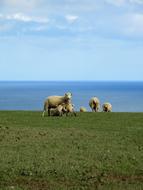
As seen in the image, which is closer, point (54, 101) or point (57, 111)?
point (57, 111)

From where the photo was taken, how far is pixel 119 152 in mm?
18375

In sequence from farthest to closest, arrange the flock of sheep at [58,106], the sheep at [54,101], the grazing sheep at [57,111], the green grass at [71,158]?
the sheep at [54,101] → the flock of sheep at [58,106] → the grazing sheep at [57,111] → the green grass at [71,158]

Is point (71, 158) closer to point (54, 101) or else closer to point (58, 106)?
point (58, 106)

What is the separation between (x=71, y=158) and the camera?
1708 cm

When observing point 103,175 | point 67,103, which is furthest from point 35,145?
point 67,103

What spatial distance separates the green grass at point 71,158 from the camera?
13820 mm

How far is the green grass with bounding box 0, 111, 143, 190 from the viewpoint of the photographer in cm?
1382

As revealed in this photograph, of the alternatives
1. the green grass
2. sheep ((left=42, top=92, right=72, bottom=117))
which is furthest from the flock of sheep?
the green grass

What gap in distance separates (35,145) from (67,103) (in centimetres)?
1754

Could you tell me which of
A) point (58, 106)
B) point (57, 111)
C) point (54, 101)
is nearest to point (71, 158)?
point (57, 111)

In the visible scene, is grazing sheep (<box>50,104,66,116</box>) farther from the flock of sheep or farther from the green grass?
the green grass

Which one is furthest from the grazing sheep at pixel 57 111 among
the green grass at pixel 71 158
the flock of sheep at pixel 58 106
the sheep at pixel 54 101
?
the green grass at pixel 71 158

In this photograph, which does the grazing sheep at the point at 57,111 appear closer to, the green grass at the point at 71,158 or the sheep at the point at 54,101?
the sheep at the point at 54,101

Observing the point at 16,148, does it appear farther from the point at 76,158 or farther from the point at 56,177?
the point at 56,177
